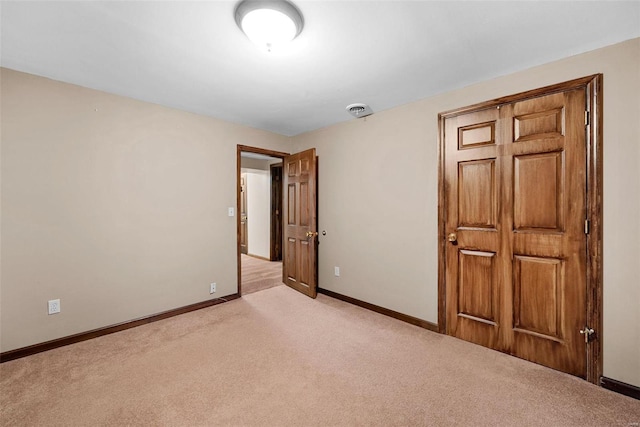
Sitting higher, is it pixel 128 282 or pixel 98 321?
pixel 128 282

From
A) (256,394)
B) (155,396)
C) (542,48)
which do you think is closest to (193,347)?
(155,396)

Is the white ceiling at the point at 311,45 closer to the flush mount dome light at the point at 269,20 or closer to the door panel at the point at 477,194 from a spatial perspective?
the flush mount dome light at the point at 269,20

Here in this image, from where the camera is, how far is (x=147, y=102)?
297 centimetres

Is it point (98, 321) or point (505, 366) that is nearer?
point (505, 366)

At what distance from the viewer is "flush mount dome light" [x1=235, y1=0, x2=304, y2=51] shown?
1501 millimetres

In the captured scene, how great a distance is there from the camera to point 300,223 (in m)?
4.01

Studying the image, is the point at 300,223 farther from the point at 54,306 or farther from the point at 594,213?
the point at 594,213

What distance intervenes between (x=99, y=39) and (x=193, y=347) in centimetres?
252

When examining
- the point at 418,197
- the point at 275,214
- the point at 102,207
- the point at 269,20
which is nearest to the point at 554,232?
the point at 418,197

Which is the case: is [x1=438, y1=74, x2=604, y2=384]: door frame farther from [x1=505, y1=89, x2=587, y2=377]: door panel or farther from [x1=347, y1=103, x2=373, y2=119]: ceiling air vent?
[x1=347, y1=103, x2=373, y2=119]: ceiling air vent

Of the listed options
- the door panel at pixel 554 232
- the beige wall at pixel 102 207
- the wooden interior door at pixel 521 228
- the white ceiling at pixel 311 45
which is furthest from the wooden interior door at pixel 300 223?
the door panel at pixel 554 232

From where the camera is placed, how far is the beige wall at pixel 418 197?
1.84 meters

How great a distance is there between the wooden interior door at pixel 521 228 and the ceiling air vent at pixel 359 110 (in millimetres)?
897

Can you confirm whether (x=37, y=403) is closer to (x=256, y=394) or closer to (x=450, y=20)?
(x=256, y=394)
